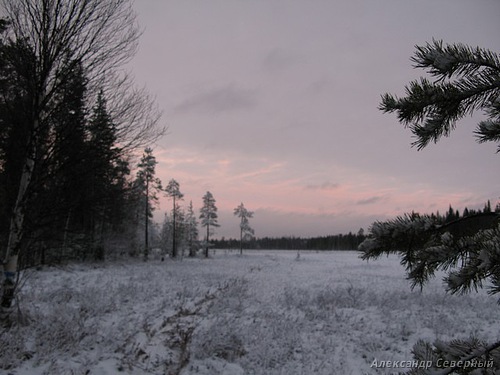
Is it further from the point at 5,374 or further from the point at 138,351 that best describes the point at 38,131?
the point at 138,351

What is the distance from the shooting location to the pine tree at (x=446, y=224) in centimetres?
129

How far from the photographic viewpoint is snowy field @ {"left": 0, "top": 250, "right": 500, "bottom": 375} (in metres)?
5.82

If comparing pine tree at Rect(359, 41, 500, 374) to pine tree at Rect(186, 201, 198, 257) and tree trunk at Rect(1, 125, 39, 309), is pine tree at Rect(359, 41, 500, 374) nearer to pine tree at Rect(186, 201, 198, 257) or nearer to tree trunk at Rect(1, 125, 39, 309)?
tree trunk at Rect(1, 125, 39, 309)

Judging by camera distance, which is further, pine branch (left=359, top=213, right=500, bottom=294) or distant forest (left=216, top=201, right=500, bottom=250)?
distant forest (left=216, top=201, right=500, bottom=250)

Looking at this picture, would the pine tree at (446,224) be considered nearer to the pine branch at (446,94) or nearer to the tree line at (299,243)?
the pine branch at (446,94)

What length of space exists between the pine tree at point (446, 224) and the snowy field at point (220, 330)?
581 centimetres

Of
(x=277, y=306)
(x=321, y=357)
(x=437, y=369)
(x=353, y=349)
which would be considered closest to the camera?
(x=437, y=369)

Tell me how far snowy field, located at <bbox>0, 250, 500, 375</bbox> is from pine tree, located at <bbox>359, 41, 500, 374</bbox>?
5815 mm

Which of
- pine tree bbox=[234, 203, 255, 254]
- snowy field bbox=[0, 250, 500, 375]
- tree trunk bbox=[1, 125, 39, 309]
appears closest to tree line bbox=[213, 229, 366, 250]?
pine tree bbox=[234, 203, 255, 254]

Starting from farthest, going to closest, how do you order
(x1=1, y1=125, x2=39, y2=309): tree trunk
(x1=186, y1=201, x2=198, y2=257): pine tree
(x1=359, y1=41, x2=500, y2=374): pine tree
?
(x1=186, y1=201, x2=198, y2=257): pine tree, (x1=1, y1=125, x2=39, y2=309): tree trunk, (x1=359, y1=41, x2=500, y2=374): pine tree

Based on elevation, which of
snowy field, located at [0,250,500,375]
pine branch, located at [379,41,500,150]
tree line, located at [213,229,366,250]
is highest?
pine branch, located at [379,41,500,150]

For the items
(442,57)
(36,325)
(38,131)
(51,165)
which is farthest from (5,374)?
(442,57)

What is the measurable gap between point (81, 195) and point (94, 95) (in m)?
2.23

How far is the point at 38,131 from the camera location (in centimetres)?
589
